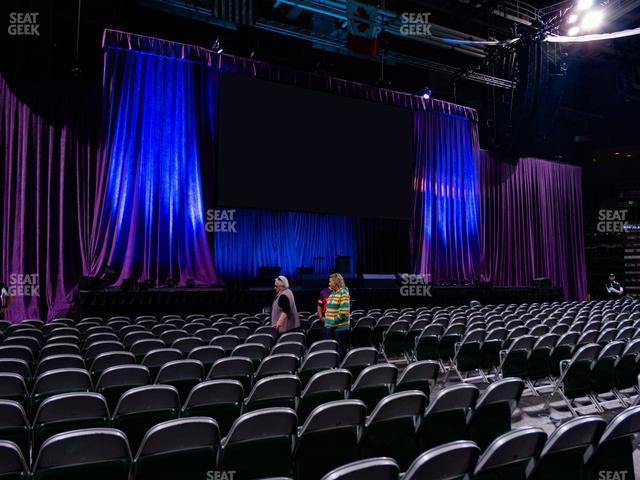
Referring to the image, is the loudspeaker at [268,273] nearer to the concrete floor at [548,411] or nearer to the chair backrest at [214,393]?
the concrete floor at [548,411]

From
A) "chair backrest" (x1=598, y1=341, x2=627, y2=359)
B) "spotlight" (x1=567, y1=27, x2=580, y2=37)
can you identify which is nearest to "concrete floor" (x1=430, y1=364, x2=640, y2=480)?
"chair backrest" (x1=598, y1=341, x2=627, y2=359)

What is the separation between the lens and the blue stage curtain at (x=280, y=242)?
47.7 ft

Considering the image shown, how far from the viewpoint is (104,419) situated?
2.79 metres

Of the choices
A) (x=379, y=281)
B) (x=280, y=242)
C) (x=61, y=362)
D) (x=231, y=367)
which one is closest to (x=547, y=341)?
(x=231, y=367)

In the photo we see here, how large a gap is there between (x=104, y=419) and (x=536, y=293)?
15646 mm

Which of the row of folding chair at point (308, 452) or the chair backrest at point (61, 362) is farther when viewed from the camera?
the chair backrest at point (61, 362)

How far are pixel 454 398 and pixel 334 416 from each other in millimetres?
840

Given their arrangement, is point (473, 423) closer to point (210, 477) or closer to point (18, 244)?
point (210, 477)

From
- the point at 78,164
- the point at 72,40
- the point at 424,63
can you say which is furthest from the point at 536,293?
the point at 72,40

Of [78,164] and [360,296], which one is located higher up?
[78,164]

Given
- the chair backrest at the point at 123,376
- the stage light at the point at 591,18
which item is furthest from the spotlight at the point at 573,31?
the chair backrest at the point at 123,376

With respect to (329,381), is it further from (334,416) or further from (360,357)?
(360,357)

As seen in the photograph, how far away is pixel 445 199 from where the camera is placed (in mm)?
16734

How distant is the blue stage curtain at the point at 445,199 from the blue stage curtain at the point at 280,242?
2.60m
